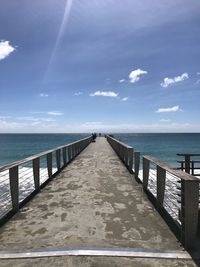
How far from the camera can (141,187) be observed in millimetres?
6594

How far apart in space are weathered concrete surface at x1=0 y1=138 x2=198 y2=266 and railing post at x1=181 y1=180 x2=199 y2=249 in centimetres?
21

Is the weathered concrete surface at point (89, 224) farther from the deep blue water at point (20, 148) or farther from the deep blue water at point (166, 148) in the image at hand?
the deep blue water at point (20, 148)

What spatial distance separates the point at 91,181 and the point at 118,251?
13.9ft

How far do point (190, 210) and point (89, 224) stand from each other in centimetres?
163

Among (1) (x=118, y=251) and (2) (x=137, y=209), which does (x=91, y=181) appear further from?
(1) (x=118, y=251)

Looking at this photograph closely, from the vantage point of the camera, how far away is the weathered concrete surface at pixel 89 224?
130 inches

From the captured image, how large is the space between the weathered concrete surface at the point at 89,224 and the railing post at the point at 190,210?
0.70 feet

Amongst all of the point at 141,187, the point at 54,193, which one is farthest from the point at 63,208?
the point at 141,187

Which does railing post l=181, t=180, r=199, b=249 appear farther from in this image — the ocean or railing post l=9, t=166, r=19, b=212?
the ocean

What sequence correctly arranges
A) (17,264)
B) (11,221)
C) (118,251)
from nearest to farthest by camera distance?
(17,264)
(118,251)
(11,221)

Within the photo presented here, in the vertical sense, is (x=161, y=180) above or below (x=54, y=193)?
above

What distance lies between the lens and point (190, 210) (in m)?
3.14

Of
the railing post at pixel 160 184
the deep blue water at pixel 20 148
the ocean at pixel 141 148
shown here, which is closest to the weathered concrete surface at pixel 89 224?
the railing post at pixel 160 184

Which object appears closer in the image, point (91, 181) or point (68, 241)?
point (68, 241)
